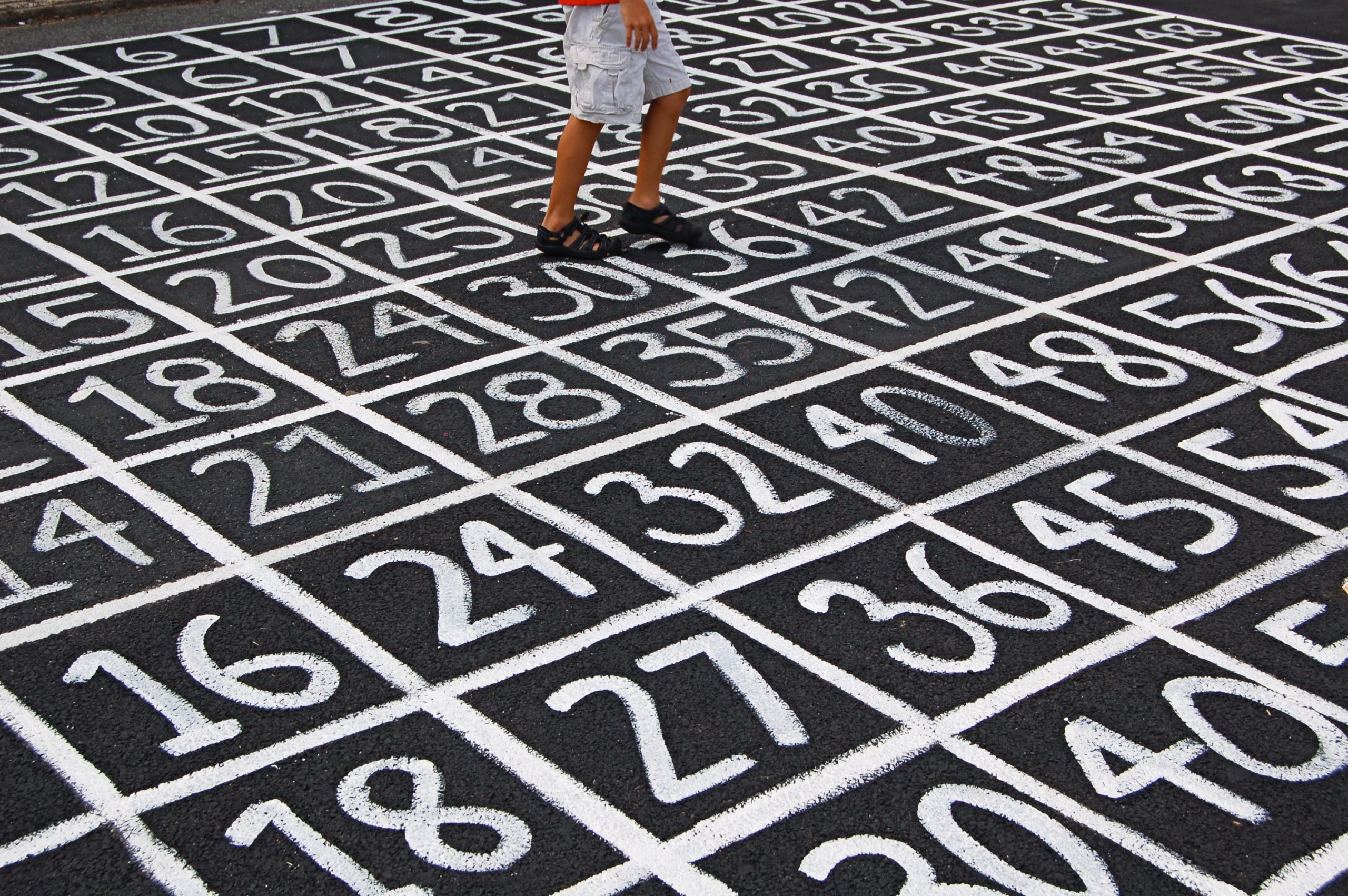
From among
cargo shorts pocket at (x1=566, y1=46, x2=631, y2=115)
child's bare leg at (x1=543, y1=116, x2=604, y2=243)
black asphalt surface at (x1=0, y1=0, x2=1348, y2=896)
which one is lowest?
black asphalt surface at (x1=0, y1=0, x2=1348, y2=896)

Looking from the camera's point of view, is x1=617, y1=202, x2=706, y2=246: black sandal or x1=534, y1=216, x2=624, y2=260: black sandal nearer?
x1=534, y1=216, x2=624, y2=260: black sandal

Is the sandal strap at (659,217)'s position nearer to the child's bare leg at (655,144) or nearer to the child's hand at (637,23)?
the child's bare leg at (655,144)

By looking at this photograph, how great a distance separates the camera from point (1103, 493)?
423 centimetres

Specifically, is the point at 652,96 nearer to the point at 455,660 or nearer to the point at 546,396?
the point at 546,396

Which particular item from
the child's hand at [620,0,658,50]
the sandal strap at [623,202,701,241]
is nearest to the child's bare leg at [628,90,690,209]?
the sandal strap at [623,202,701,241]

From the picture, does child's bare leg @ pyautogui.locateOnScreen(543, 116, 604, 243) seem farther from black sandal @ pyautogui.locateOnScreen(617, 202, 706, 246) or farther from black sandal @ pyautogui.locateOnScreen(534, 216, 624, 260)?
black sandal @ pyautogui.locateOnScreen(617, 202, 706, 246)

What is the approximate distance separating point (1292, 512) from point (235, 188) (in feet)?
16.2

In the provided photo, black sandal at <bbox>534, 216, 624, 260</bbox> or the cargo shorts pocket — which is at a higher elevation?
the cargo shorts pocket

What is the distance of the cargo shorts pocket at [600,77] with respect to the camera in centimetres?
557

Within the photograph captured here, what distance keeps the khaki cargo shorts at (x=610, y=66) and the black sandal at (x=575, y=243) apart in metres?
0.45

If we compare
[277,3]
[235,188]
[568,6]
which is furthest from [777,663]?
[277,3]

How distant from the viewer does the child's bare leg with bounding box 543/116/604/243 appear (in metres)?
5.79

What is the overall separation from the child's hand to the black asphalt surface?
3.00 ft

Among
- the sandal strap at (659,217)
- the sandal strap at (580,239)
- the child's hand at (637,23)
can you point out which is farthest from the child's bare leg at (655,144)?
the child's hand at (637,23)
